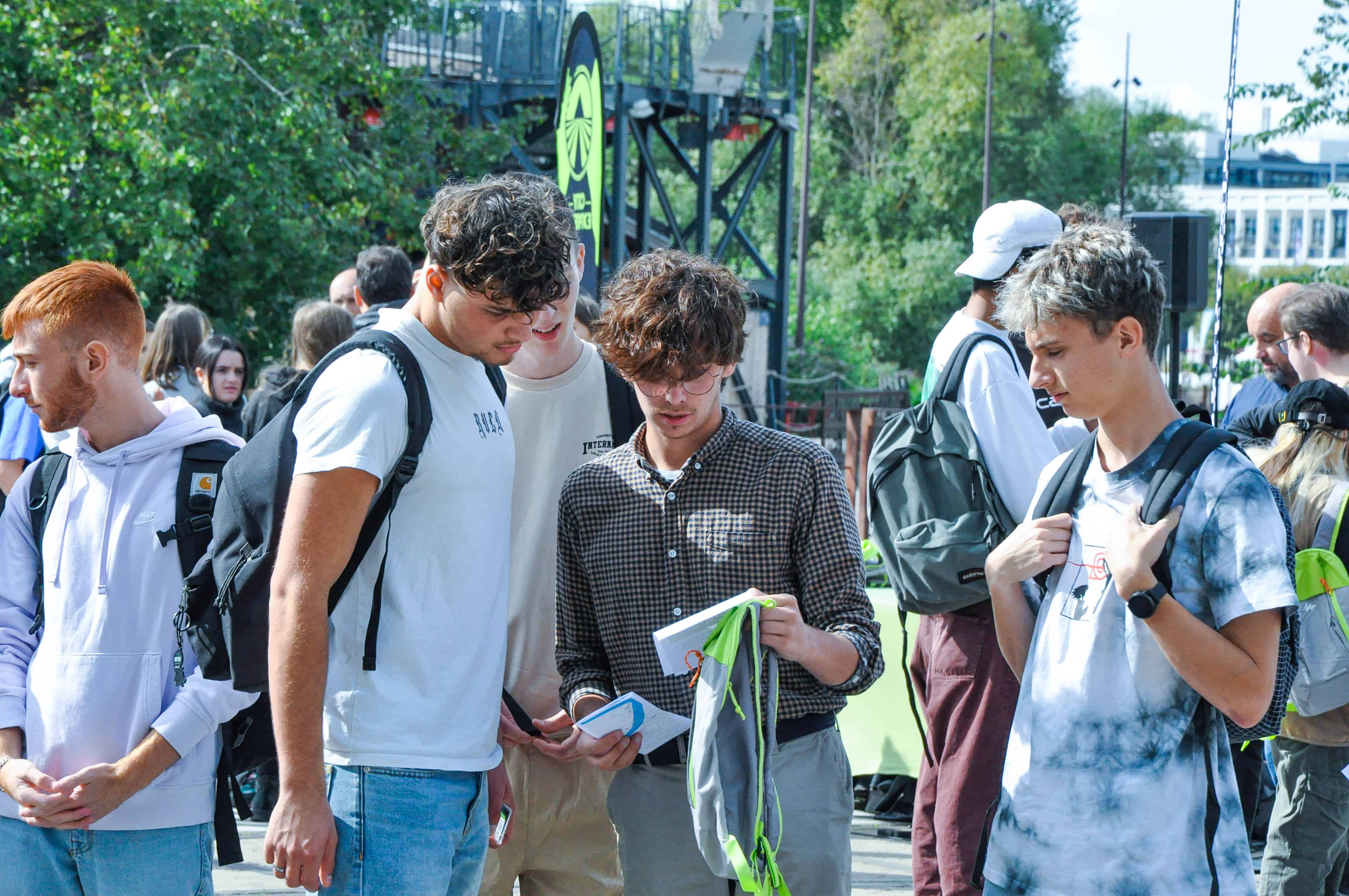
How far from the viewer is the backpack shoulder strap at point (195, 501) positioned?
8.23ft

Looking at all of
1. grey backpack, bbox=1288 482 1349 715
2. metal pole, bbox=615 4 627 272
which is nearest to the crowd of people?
grey backpack, bbox=1288 482 1349 715

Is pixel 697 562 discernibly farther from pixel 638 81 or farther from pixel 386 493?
pixel 638 81

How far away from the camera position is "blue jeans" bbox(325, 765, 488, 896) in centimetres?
209

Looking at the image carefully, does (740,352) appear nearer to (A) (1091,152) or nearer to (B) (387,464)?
(B) (387,464)

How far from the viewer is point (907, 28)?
4412 cm

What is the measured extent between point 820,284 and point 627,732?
39644mm

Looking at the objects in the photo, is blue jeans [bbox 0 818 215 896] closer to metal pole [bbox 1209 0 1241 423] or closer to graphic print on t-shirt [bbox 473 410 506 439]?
graphic print on t-shirt [bbox 473 410 506 439]

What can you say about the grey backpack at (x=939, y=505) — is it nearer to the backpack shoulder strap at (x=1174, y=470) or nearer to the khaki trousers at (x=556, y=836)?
the khaki trousers at (x=556, y=836)

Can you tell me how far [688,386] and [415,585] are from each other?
0.63 metres

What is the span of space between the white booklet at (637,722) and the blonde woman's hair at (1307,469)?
1.99 meters

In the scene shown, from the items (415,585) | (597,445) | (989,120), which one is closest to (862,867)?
(597,445)

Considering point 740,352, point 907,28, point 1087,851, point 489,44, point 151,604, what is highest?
point 907,28

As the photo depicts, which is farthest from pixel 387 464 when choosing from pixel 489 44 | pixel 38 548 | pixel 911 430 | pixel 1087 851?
pixel 489 44

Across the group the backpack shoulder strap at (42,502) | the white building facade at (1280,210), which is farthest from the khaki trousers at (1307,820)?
the white building facade at (1280,210)
